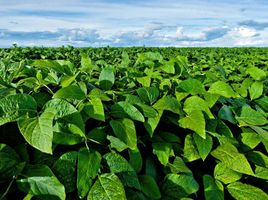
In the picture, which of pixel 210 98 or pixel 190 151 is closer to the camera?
pixel 190 151

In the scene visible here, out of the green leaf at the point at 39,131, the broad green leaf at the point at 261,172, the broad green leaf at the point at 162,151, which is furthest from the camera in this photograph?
the broad green leaf at the point at 261,172

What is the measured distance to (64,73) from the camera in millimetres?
2295

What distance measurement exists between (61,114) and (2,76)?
2.30 ft

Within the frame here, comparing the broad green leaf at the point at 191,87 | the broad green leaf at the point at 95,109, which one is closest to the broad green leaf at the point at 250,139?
the broad green leaf at the point at 191,87

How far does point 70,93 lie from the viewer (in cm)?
180

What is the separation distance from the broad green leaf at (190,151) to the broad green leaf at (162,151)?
0.31 feet

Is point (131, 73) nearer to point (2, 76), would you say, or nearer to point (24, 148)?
point (2, 76)

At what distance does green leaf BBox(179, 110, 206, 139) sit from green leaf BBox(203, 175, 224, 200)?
24 cm

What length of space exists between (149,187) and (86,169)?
1.11ft

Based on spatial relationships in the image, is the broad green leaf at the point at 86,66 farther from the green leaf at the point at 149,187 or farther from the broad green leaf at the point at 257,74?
the broad green leaf at the point at 257,74

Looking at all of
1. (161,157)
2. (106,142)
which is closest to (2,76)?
(106,142)

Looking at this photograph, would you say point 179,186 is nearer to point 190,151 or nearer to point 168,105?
point 190,151

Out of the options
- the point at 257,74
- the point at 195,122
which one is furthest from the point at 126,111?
the point at 257,74

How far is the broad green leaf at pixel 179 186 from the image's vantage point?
5.97 feet
